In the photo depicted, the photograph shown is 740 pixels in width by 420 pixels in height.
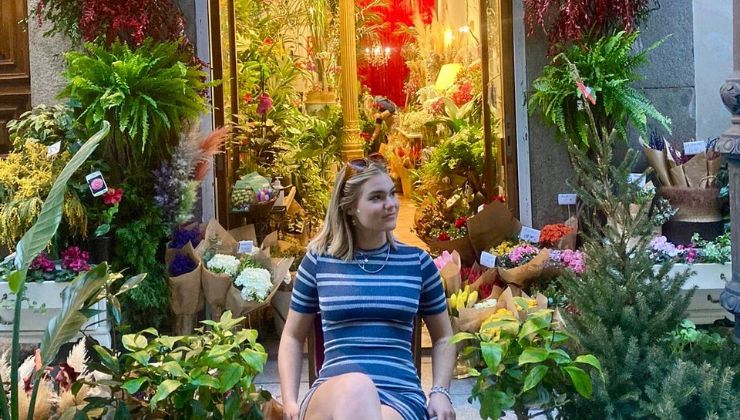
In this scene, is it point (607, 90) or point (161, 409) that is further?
point (607, 90)

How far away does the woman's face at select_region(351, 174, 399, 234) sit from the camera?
9.65 feet

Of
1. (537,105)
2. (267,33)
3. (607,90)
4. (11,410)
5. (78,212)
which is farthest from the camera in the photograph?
(267,33)

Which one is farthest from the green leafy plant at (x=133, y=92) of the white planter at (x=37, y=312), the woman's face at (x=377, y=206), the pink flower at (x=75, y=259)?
the woman's face at (x=377, y=206)

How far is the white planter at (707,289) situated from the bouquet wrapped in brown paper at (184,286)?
2.44 m

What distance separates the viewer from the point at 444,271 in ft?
15.5

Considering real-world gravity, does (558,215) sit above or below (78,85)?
below

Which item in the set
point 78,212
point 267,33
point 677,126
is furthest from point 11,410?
point 267,33

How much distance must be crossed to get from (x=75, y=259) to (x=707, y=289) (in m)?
3.16

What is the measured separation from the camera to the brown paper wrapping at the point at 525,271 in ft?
16.1

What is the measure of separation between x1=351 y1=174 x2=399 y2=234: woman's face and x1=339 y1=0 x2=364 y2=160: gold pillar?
17.1 ft

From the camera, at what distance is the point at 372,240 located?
300 centimetres

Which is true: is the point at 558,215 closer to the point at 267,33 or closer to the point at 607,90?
the point at 607,90

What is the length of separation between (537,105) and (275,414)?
9.57ft

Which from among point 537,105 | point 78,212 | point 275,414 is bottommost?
point 275,414
